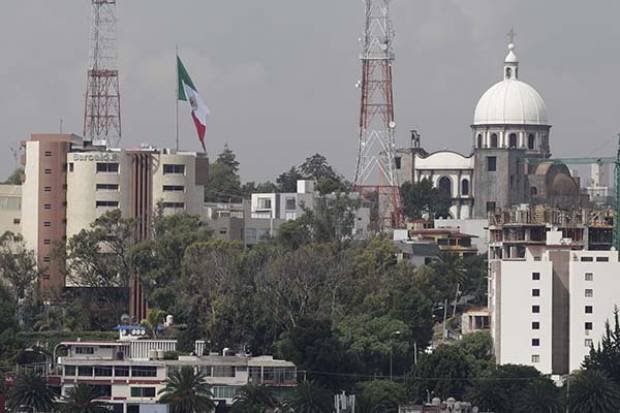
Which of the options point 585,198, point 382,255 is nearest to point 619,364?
point 382,255

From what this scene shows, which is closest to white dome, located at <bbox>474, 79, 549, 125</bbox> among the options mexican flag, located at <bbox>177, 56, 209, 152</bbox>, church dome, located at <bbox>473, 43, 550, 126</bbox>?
church dome, located at <bbox>473, 43, 550, 126</bbox>

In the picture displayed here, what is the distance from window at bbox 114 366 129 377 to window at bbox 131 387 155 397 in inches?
24.3

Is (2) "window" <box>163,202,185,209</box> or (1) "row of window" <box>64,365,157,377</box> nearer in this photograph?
(1) "row of window" <box>64,365,157,377</box>

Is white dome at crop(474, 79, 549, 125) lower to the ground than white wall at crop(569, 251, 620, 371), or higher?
higher

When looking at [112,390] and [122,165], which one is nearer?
[112,390]

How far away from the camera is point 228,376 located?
316ft

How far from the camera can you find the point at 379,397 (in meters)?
95.7

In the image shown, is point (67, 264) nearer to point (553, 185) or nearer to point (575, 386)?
point (575, 386)

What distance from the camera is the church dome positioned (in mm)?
171125

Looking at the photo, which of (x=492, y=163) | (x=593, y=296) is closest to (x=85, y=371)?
(x=593, y=296)

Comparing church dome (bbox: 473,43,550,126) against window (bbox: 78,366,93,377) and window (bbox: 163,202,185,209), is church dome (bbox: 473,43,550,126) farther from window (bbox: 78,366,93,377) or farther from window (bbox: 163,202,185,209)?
window (bbox: 78,366,93,377)

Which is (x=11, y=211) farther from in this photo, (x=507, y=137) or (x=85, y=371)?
(x=507, y=137)

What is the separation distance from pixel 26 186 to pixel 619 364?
120ft

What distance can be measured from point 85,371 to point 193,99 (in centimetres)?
3263
